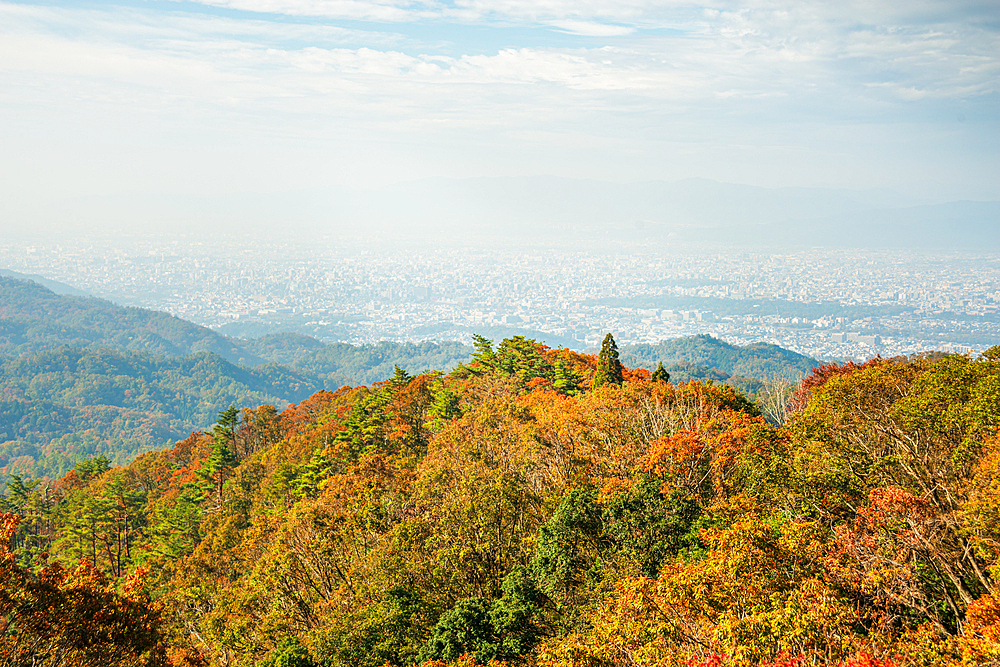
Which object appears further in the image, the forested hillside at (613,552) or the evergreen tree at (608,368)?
the evergreen tree at (608,368)

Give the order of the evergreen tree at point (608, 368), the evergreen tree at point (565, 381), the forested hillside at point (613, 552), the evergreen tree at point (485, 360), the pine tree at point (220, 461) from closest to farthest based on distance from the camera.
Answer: the forested hillside at point (613, 552)
the evergreen tree at point (608, 368)
the evergreen tree at point (565, 381)
the pine tree at point (220, 461)
the evergreen tree at point (485, 360)

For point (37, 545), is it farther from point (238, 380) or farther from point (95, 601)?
point (238, 380)

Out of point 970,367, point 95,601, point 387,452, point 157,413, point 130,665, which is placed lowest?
point 157,413

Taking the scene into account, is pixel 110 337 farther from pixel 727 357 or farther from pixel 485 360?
pixel 485 360

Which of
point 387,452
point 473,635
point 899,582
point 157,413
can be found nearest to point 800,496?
point 899,582

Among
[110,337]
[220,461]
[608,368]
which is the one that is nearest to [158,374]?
[110,337]

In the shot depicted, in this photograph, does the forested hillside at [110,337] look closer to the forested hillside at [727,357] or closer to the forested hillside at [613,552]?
the forested hillside at [727,357]

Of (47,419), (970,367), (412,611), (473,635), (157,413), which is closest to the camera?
(473,635)

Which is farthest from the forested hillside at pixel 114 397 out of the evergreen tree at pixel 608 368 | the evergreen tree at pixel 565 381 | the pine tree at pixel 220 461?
the evergreen tree at pixel 608 368
